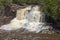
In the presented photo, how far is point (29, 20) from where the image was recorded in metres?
19.3

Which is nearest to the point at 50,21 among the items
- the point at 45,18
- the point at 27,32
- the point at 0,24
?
the point at 45,18

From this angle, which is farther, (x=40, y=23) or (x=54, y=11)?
(x=40, y=23)

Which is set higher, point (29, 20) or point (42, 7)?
point (42, 7)

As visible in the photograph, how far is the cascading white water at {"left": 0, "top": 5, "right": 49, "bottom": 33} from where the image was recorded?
1805 centimetres

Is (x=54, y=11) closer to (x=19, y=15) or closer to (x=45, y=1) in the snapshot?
(x=45, y=1)

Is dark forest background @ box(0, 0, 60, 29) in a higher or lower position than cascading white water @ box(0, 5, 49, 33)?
higher

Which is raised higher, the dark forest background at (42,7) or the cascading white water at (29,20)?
the dark forest background at (42,7)

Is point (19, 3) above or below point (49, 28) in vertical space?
above

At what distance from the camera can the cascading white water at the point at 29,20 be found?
1805cm

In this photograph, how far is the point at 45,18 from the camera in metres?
18.7

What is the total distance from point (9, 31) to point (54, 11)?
10.2 feet

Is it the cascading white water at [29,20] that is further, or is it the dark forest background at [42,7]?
the cascading white water at [29,20]

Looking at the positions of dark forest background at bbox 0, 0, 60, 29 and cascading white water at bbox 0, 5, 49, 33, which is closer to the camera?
dark forest background at bbox 0, 0, 60, 29

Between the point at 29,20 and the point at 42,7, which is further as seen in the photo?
the point at 29,20
